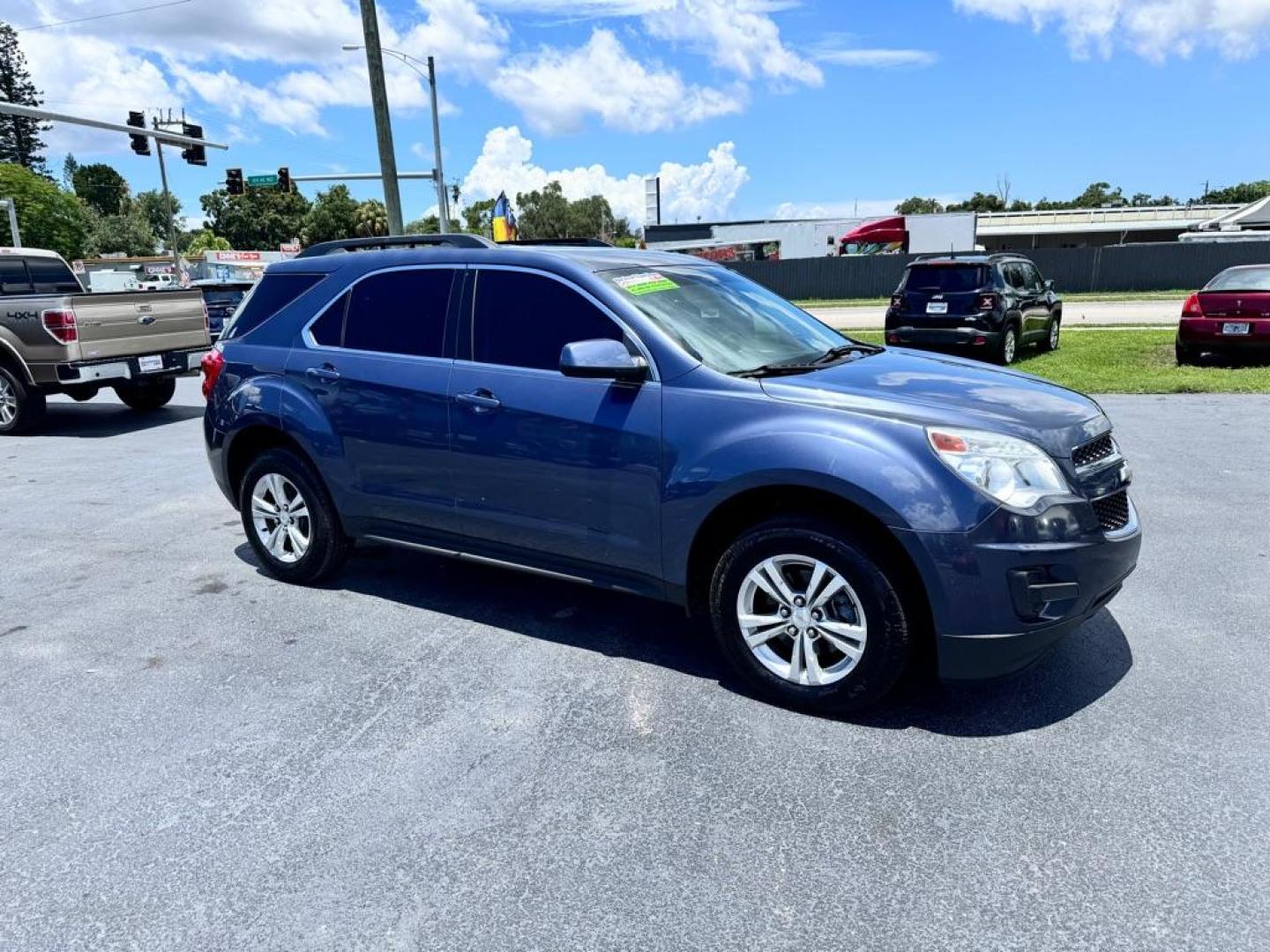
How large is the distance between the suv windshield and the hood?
31 centimetres

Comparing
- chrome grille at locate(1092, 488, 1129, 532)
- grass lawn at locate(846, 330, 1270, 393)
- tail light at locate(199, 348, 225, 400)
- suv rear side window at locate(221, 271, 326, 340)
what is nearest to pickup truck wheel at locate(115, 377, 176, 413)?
tail light at locate(199, 348, 225, 400)

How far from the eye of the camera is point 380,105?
16.3 m

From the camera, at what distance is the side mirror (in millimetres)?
3754

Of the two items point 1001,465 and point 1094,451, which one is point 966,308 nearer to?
point 1094,451

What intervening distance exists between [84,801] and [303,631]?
61.5 inches

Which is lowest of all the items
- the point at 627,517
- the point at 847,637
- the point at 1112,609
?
the point at 1112,609

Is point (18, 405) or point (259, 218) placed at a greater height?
point (259, 218)

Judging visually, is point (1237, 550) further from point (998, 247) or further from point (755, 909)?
point (998, 247)

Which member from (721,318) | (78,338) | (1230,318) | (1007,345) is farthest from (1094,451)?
(1007,345)

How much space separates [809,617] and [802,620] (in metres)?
0.03

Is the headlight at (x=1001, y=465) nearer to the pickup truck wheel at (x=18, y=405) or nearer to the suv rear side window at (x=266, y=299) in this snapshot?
the suv rear side window at (x=266, y=299)

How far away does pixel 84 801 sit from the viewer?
10.4 ft

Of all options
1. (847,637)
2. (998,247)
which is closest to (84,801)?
(847,637)

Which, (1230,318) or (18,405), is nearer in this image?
(18,405)
